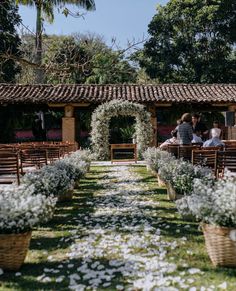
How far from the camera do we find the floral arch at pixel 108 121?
19.0 meters

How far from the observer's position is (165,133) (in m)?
Result: 23.5

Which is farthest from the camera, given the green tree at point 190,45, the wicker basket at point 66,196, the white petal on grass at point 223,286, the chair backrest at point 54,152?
the green tree at point 190,45

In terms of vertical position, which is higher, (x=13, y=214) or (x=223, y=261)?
(x=13, y=214)

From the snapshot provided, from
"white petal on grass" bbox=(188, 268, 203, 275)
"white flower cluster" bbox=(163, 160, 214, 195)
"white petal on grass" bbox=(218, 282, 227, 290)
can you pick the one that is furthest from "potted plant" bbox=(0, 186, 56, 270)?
"white flower cluster" bbox=(163, 160, 214, 195)

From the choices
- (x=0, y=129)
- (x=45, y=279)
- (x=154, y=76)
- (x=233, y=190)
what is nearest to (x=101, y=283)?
(x=45, y=279)

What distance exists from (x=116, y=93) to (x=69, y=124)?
2.81 meters

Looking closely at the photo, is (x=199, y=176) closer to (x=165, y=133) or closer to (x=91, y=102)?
(x=91, y=102)

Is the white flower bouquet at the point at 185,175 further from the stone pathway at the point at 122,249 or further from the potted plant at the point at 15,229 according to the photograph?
the potted plant at the point at 15,229

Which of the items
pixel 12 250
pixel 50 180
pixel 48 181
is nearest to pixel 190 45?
pixel 50 180

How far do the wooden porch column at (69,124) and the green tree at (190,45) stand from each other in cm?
1194

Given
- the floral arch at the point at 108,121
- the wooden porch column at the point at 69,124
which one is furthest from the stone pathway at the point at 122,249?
the wooden porch column at the point at 69,124

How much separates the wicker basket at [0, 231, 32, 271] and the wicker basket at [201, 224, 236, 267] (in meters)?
1.77

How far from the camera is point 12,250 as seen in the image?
160 inches

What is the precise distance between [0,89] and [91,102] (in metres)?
5.33
